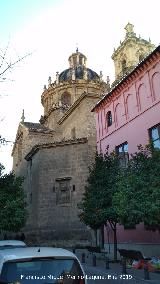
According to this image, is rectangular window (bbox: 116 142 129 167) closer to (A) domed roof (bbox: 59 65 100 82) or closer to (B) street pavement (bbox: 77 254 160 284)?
(B) street pavement (bbox: 77 254 160 284)

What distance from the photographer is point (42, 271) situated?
4238mm

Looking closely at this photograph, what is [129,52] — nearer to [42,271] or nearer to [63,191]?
[63,191]

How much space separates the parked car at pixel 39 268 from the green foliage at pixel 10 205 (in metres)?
16.8

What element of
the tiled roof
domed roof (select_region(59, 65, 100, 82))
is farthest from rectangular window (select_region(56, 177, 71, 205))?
domed roof (select_region(59, 65, 100, 82))

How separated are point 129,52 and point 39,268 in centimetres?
3613

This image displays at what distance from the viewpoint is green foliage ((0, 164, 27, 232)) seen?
2062 centimetres

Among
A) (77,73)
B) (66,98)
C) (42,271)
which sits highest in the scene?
(77,73)

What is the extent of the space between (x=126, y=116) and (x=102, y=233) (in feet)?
24.3

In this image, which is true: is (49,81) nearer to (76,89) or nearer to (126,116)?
(76,89)

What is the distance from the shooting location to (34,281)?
13.3 ft

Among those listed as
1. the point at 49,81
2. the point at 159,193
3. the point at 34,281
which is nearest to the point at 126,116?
the point at 159,193

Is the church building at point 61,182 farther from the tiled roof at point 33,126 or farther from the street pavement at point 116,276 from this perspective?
the street pavement at point 116,276

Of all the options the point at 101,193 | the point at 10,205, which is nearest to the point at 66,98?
the point at 10,205

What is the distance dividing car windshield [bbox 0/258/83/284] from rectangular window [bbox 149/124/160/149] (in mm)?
11747
